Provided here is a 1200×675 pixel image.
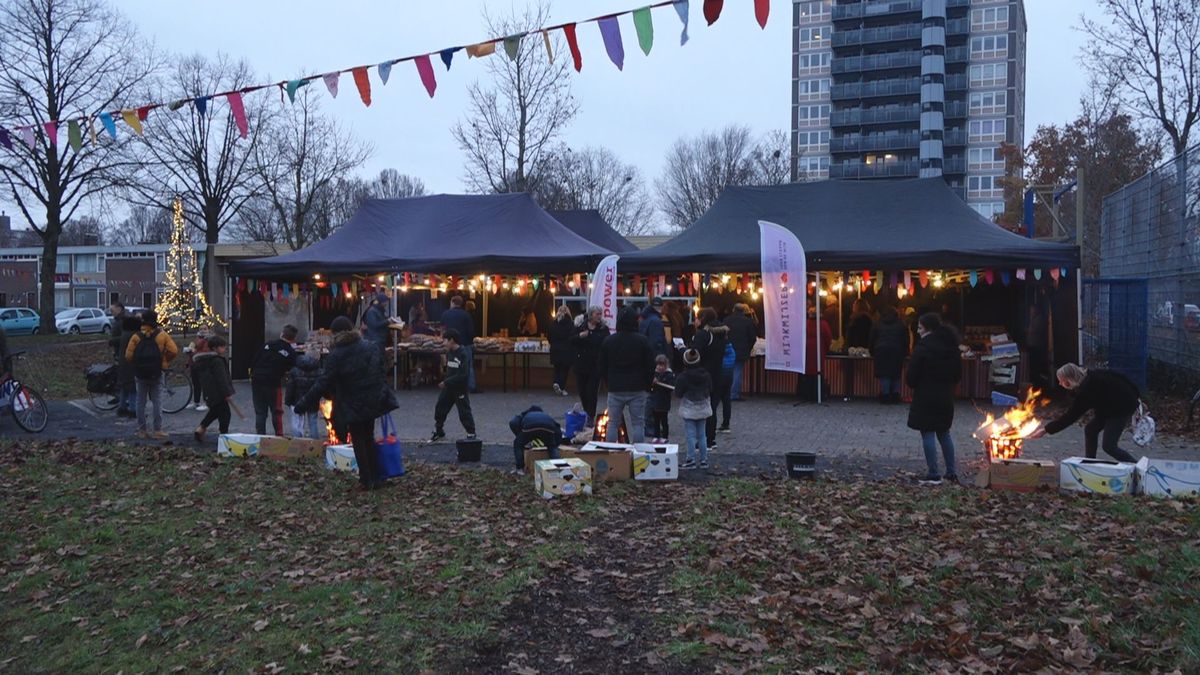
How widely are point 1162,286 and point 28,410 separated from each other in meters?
18.8

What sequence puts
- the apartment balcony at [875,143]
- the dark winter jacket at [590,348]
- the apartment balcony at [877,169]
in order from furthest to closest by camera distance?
the apartment balcony at [877,169], the apartment balcony at [875,143], the dark winter jacket at [590,348]

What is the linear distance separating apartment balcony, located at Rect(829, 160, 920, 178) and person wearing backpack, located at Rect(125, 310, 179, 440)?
222 ft

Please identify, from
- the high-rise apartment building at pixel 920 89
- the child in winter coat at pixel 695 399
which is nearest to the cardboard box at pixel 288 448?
the child in winter coat at pixel 695 399

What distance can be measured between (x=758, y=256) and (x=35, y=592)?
1168cm

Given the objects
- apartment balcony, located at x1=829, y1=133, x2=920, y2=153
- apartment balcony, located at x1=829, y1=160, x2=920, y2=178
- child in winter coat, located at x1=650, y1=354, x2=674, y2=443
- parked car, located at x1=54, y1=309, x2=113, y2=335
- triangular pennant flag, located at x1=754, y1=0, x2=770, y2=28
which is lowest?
child in winter coat, located at x1=650, y1=354, x2=674, y2=443

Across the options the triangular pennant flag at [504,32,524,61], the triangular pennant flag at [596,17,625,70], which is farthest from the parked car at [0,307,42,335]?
the triangular pennant flag at [596,17,625,70]

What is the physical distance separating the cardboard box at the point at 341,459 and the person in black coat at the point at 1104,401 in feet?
21.3

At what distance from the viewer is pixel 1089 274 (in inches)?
1166

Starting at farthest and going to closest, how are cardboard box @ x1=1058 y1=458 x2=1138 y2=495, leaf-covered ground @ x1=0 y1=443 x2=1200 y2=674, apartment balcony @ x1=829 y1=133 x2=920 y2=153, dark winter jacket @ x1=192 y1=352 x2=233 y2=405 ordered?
1. apartment balcony @ x1=829 y1=133 x2=920 y2=153
2. dark winter jacket @ x1=192 y1=352 x2=233 y2=405
3. cardboard box @ x1=1058 y1=458 x2=1138 y2=495
4. leaf-covered ground @ x1=0 y1=443 x2=1200 y2=674

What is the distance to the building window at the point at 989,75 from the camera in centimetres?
7000

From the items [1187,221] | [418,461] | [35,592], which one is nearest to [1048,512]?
[418,461]

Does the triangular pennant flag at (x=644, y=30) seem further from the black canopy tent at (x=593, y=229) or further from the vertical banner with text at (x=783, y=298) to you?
the black canopy tent at (x=593, y=229)

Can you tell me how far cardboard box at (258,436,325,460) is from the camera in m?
9.76

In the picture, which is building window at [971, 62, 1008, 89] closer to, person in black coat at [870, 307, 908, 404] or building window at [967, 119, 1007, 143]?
building window at [967, 119, 1007, 143]
